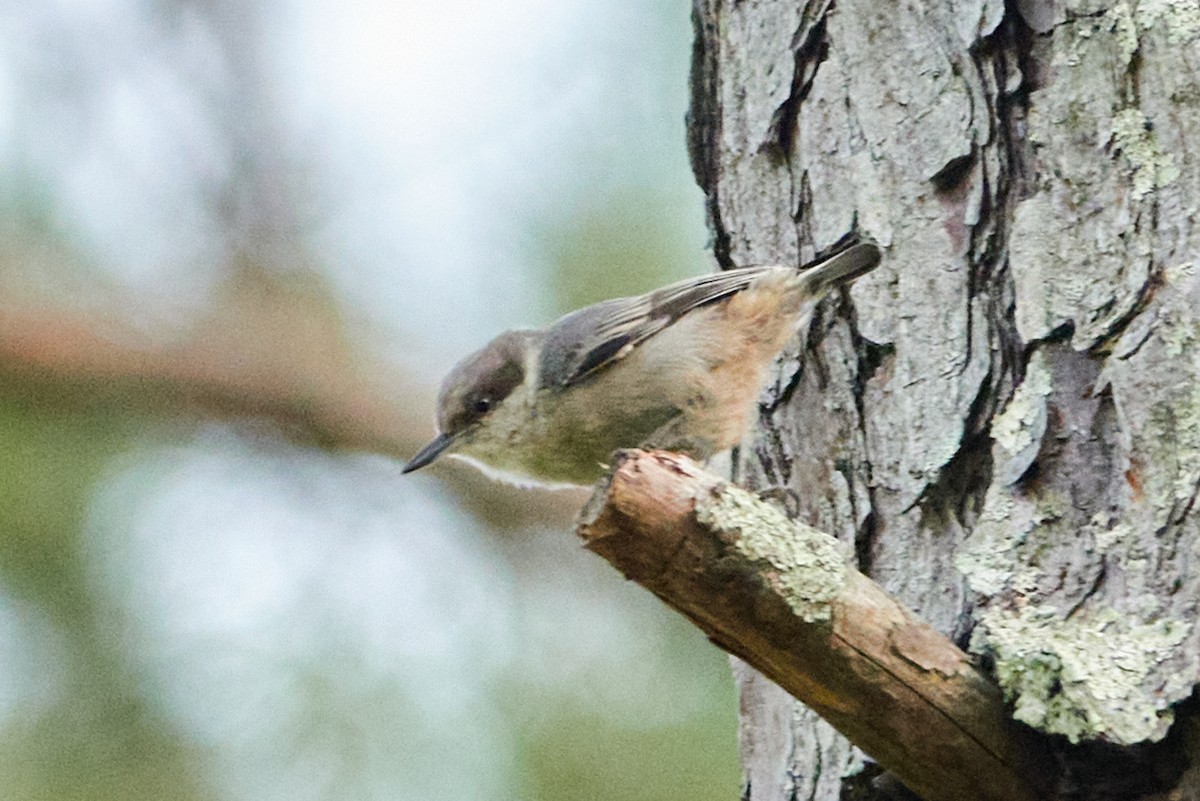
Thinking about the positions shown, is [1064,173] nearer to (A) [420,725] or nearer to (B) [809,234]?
(B) [809,234]

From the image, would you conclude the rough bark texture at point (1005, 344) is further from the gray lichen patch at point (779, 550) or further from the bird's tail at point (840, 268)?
the gray lichen patch at point (779, 550)

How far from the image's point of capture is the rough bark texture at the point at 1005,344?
1740 mm

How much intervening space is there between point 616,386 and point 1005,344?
3.11 ft

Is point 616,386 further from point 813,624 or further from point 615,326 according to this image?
point 813,624

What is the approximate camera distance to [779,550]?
1.56 m

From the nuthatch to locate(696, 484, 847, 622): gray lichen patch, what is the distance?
103 centimetres

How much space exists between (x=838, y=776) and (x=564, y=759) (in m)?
1.55

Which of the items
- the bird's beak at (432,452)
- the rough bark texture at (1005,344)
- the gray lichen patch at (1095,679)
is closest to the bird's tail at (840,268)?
the rough bark texture at (1005,344)

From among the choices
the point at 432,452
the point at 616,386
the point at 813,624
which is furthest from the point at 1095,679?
the point at 432,452

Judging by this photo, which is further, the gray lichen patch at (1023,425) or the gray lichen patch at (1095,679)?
the gray lichen patch at (1023,425)

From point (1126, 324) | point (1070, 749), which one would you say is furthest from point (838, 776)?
point (1126, 324)

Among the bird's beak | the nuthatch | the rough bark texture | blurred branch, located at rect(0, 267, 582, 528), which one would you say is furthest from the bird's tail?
blurred branch, located at rect(0, 267, 582, 528)

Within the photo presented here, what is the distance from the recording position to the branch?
1.53 meters

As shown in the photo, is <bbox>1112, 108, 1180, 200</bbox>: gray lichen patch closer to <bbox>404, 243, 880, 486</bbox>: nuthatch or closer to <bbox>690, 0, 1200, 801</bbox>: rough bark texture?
<bbox>690, 0, 1200, 801</bbox>: rough bark texture
